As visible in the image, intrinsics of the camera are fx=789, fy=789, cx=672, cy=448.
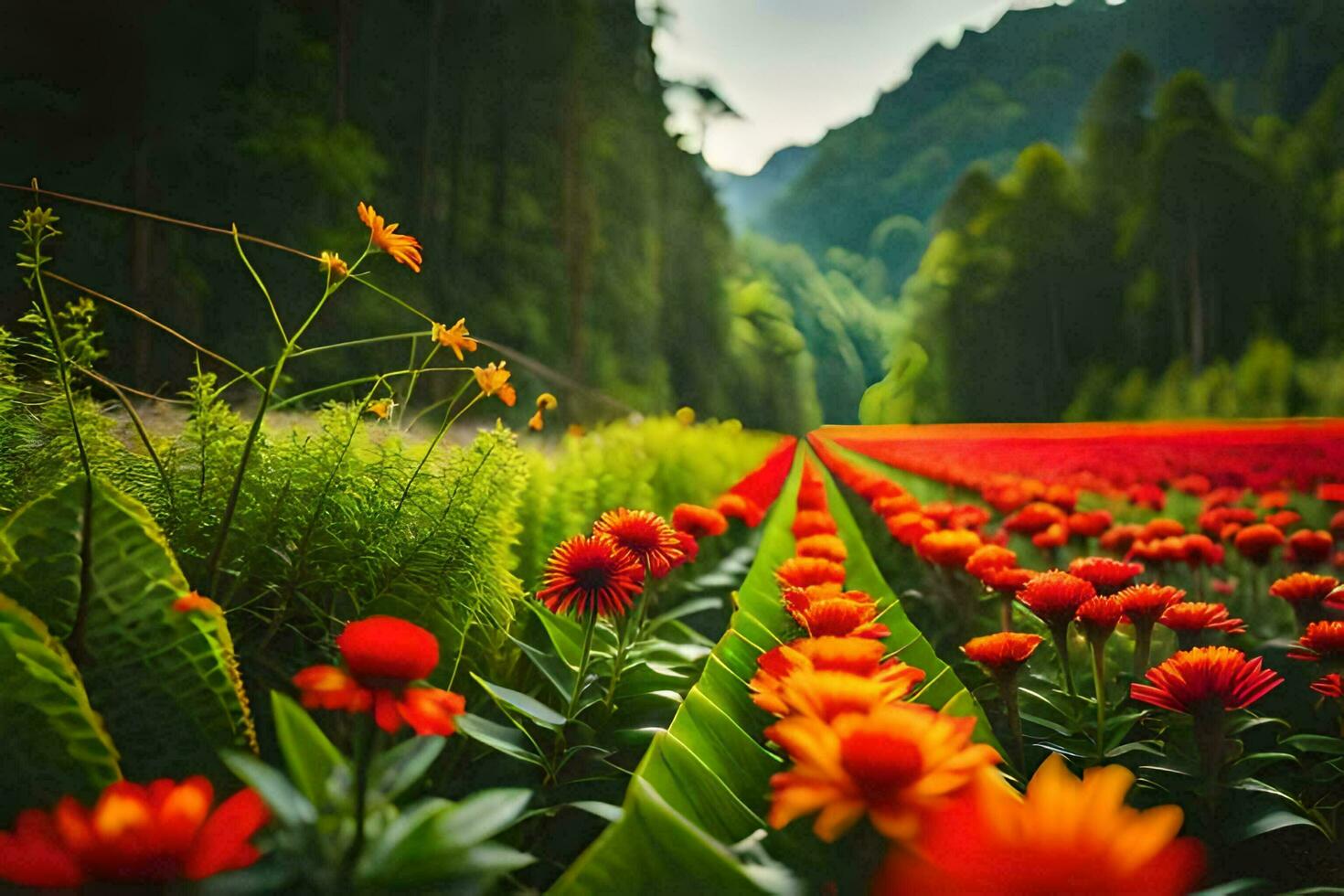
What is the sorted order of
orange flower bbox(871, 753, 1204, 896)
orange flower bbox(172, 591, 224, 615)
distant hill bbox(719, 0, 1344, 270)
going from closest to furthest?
orange flower bbox(871, 753, 1204, 896) < orange flower bbox(172, 591, 224, 615) < distant hill bbox(719, 0, 1344, 270)

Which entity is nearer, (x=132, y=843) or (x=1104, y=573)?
(x=132, y=843)

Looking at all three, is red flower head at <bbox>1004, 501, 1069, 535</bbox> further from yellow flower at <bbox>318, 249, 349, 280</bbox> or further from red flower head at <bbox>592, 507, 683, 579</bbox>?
yellow flower at <bbox>318, 249, 349, 280</bbox>

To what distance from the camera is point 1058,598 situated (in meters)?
0.41

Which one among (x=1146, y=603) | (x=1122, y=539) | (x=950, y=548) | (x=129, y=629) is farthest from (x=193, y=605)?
(x=1122, y=539)

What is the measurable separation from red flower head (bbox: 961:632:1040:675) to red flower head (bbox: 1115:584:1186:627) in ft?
0.35

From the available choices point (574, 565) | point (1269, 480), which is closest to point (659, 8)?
point (574, 565)

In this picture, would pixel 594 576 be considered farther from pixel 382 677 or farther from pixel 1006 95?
pixel 1006 95

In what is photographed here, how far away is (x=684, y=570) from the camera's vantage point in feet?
2.99

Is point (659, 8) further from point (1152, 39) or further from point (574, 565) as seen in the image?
point (1152, 39)

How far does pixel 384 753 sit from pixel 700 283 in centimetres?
473

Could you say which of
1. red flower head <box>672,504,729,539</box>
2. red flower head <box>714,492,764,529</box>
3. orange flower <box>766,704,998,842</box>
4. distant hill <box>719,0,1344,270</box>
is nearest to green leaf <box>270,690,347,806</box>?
orange flower <box>766,704,998,842</box>

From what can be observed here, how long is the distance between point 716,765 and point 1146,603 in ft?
0.90

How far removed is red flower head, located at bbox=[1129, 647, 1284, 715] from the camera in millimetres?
321

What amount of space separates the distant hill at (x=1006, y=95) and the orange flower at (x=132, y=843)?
138 centimetres
